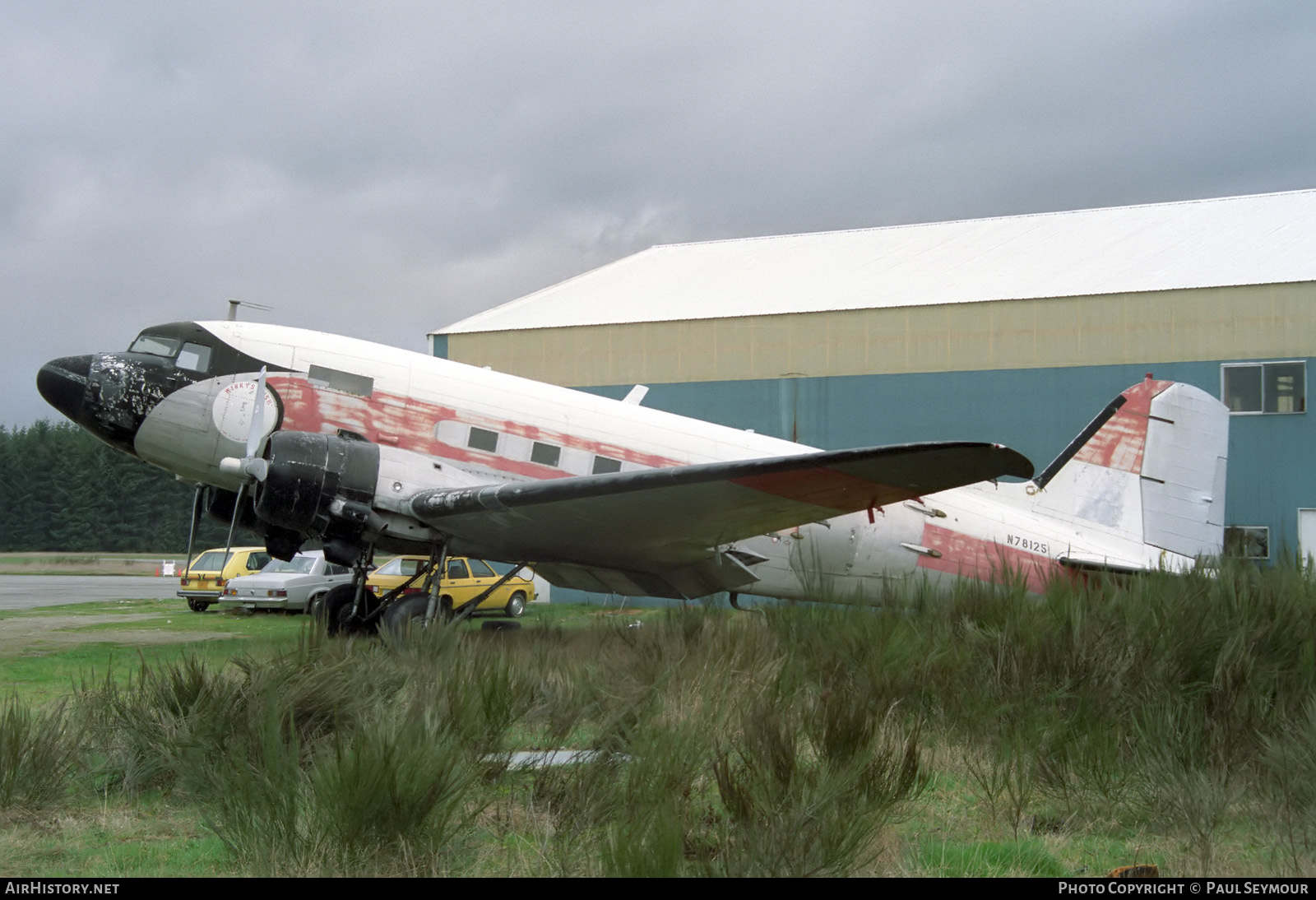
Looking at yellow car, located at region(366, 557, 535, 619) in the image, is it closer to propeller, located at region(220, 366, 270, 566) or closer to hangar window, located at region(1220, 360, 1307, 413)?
propeller, located at region(220, 366, 270, 566)

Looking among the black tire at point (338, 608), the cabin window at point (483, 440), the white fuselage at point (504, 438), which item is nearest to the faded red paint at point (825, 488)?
the white fuselage at point (504, 438)

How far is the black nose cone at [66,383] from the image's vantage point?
11.6 metres

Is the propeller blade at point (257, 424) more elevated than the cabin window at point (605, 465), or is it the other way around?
the propeller blade at point (257, 424)

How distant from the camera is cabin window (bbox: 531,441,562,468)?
1205cm

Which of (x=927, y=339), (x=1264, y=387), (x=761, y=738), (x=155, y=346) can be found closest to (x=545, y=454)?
(x=155, y=346)

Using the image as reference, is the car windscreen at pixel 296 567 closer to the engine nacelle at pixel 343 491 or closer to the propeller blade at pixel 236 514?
the propeller blade at pixel 236 514

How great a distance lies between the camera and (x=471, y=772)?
4.42 meters

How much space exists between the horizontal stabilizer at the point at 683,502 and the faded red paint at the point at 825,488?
0.02 meters

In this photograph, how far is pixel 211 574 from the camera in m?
21.8

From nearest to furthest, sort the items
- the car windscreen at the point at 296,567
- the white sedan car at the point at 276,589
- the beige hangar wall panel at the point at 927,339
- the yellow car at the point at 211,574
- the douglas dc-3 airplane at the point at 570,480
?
the douglas dc-3 airplane at the point at 570,480 → the white sedan car at the point at 276,589 → the beige hangar wall panel at the point at 927,339 → the car windscreen at the point at 296,567 → the yellow car at the point at 211,574

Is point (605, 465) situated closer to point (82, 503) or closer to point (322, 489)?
point (322, 489)

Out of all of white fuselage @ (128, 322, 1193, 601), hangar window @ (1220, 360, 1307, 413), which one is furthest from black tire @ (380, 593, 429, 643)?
hangar window @ (1220, 360, 1307, 413)

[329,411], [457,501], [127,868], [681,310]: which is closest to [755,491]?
[457,501]

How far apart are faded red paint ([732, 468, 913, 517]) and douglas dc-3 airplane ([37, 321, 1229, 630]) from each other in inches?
1.2
